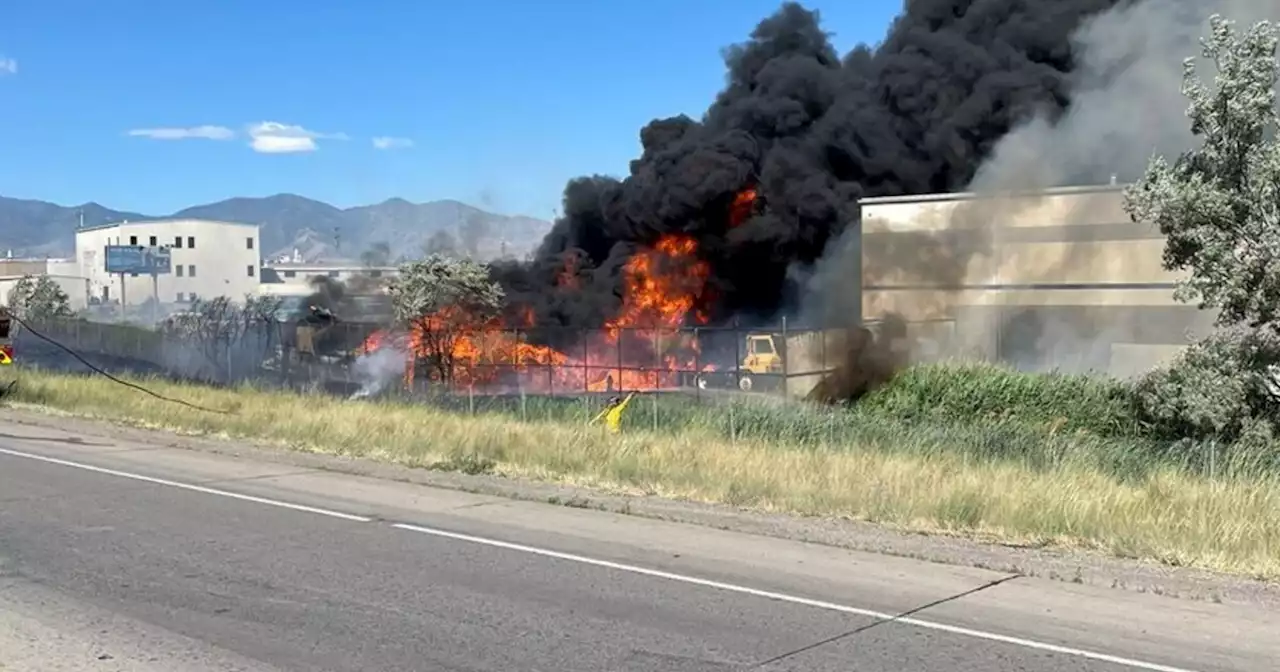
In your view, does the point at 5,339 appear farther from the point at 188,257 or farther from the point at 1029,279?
the point at 188,257

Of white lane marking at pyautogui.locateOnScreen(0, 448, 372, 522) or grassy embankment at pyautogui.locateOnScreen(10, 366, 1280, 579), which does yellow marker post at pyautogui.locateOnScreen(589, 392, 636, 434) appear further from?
white lane marking at pyautogui.locateOnScreen(0, 448, 372, 522)

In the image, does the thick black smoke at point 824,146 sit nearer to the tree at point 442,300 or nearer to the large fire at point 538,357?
the tree at point 442,300

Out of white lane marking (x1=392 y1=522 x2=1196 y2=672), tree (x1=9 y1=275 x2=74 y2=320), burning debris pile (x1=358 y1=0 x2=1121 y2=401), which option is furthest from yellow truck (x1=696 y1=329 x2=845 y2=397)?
tree (x1=9 y1=275 x2=74 y2=320)

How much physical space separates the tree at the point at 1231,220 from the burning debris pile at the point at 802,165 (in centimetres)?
2098

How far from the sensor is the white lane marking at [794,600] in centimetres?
542

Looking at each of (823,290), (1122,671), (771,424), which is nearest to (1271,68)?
(771,424)

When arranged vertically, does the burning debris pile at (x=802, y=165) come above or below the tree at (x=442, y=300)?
above

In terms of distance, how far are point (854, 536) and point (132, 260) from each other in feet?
302

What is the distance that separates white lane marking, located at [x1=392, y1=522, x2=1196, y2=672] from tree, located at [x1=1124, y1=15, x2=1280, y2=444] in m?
12.2

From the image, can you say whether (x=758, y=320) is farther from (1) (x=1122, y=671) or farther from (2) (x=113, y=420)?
(1) (x=1122, y=671)

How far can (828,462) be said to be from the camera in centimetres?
1202

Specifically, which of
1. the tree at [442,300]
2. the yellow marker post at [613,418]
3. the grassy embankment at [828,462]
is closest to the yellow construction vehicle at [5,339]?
the grassy embankment at [828,462]

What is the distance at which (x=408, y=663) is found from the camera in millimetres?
5254

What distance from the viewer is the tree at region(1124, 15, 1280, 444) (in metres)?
16.1
